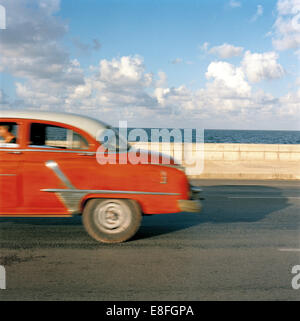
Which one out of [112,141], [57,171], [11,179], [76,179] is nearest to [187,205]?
[112,141]

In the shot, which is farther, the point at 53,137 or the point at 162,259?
the point at 53,137

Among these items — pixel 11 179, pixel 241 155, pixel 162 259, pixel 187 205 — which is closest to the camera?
pixel 162 259

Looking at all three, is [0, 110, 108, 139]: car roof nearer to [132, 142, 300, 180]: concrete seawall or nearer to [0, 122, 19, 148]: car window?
[0, 122, 19, 148]: car window

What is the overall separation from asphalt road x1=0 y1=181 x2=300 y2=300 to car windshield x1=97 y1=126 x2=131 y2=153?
1444mm

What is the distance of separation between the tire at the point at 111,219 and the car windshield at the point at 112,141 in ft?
2.55

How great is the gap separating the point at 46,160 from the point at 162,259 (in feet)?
7.10

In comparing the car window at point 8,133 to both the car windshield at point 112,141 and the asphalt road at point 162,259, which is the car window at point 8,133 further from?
the asphalt road at point 162,259

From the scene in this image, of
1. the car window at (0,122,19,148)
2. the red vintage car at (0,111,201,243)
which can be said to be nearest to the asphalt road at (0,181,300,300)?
the red vintage car at (0,111,201,243)

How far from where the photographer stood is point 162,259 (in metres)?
4.84

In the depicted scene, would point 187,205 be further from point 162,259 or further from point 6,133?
point 6,133

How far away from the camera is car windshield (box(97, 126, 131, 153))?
5449 millimetres

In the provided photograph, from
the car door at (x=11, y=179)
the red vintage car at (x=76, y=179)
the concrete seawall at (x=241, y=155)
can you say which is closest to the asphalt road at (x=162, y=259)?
the red vintage car at (x=76, y=179)

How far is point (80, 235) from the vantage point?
5898 mm
